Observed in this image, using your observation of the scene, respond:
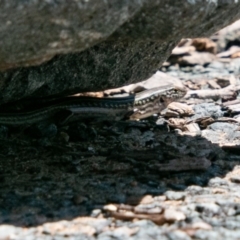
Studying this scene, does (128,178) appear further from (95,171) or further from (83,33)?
(83,33)

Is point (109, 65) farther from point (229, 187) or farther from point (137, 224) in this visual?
point (137, 224)

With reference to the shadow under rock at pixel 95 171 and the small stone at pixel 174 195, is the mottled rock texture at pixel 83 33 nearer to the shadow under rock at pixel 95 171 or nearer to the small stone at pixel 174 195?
the shadow under rock at pixel 95 171

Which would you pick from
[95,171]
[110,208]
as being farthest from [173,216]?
[95,171]

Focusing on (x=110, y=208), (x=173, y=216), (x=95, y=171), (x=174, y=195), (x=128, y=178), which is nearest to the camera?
(x=173, y=216)

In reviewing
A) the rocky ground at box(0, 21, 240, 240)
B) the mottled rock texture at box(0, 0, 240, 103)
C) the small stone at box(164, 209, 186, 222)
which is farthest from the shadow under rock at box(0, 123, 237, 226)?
the mottled rock texture at box(0, 0, 240, 103)

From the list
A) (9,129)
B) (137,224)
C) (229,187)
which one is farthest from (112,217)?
(9,129)

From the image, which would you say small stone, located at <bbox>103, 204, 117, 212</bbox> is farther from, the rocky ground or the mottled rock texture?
the mottled rock texture
